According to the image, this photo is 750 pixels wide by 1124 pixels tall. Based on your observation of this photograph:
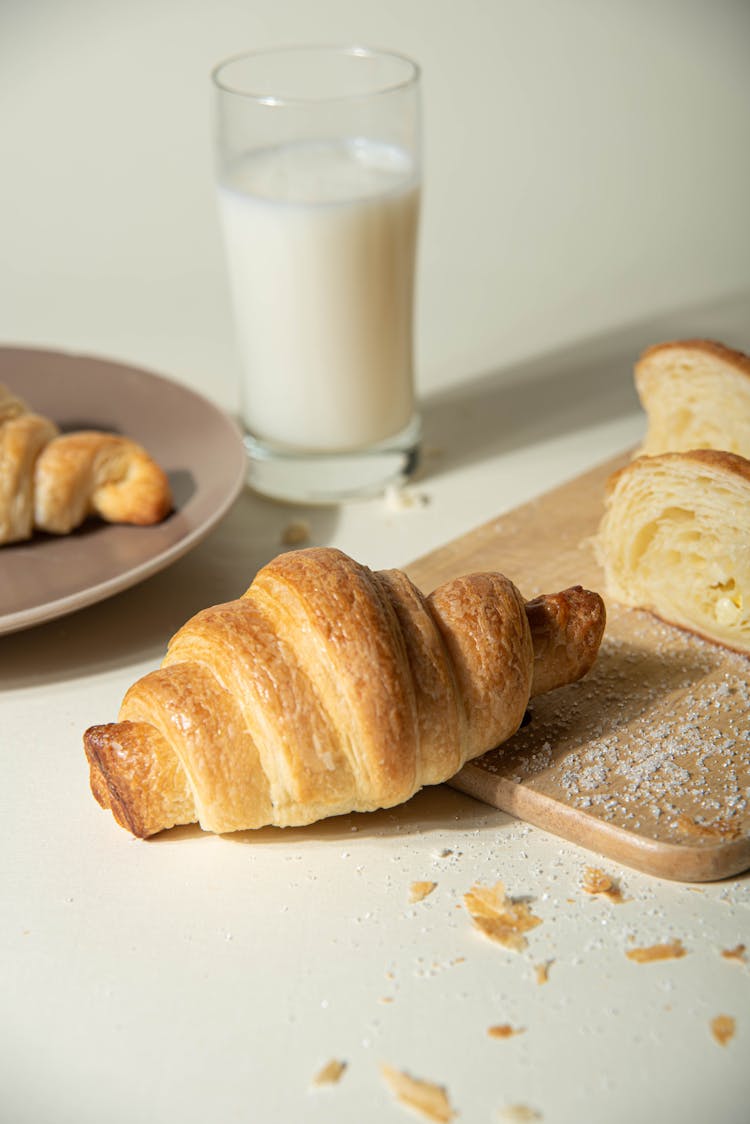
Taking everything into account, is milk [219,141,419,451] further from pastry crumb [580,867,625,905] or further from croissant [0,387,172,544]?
pastry crumb [580,867,625,905]

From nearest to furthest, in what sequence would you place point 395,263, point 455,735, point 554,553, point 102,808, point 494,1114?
1. point 494,1114
2. point 455,735
3. point 102,808
4. point 554,553
5. point 395,263

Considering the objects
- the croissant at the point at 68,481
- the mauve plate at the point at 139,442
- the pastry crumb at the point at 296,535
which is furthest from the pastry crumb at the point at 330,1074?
the pastry crumb at the point at 296,535

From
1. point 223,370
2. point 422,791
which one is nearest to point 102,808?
point 422,791

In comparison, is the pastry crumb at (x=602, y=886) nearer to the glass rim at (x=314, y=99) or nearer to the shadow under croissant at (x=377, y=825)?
the shadow under croissant at (x=377, y=825)

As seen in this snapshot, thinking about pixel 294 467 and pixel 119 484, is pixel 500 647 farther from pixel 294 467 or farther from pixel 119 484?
pixel 294 467

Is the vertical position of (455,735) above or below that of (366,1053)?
above

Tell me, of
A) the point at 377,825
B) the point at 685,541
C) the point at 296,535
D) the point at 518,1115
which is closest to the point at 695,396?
the point at 685,541

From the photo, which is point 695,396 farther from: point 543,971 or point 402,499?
point 543,971
